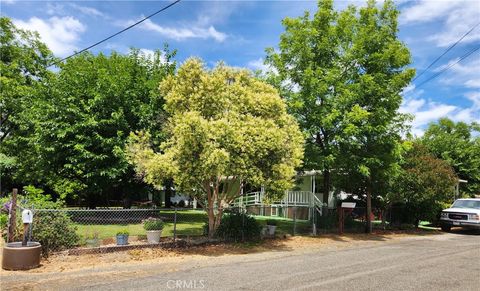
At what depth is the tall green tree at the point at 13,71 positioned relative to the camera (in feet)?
84.3

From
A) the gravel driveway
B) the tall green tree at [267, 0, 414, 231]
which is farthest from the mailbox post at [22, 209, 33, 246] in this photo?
the tall green tree at [267, 0, 414, 231]

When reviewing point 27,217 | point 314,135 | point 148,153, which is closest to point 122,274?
point 27,217

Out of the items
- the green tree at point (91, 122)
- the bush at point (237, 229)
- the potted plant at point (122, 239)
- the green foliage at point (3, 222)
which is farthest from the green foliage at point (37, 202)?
the bush at point (237, 229)

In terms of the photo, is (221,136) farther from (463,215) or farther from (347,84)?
(463,215)

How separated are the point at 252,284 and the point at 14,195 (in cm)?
618

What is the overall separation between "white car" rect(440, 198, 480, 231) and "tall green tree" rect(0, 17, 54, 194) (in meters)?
25.2

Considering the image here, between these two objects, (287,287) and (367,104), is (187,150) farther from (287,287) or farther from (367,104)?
(367,104)

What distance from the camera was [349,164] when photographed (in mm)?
16375

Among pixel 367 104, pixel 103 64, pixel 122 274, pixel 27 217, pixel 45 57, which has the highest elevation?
pixel 45 57

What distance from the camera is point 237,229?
13305mm

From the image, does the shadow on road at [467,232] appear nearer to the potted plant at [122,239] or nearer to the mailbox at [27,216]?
the potted plant at [122,239]

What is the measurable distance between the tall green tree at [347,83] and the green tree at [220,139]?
120 inches

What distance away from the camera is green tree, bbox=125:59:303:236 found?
11203 millimetres

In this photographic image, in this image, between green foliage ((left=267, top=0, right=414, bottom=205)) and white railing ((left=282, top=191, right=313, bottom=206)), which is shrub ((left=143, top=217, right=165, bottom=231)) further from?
white railing ((left=282, top=191, right=313, bottom=206))
